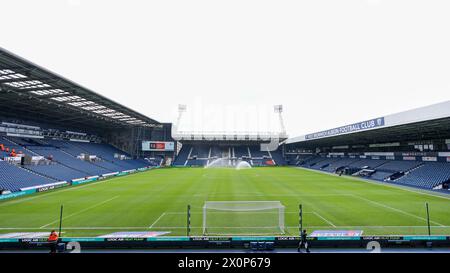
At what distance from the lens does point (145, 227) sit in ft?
43.5

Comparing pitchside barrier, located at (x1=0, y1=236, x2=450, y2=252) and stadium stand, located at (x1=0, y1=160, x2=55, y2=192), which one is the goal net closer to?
pitchside barrier, located at (x1=0, y1=236, x2=450, y2=252)

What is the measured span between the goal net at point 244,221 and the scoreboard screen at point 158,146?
5730 cm

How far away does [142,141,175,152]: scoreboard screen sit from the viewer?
69688mm

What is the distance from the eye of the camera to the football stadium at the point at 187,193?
1087cm

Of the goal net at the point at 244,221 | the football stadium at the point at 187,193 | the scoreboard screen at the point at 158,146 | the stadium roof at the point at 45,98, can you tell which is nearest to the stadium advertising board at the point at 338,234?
the football stadium at the point at 187,193

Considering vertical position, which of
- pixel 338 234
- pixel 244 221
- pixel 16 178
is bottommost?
pixel 244 221

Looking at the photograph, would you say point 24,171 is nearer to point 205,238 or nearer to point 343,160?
point 205,238

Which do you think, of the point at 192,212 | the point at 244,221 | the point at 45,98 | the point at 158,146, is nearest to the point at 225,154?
the point at 158,146

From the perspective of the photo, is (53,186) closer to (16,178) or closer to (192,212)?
(16,178)

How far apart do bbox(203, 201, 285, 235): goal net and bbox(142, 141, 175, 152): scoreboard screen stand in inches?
2256

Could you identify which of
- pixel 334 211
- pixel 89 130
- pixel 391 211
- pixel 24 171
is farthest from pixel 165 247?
pixel 89 130

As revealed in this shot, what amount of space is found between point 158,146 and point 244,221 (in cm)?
6038

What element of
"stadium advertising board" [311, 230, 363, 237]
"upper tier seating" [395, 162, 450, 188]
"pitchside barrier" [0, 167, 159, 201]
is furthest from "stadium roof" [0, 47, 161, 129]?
"upper tier seating" [395, 162, 450, 188]

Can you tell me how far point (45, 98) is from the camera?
95.7 feet
